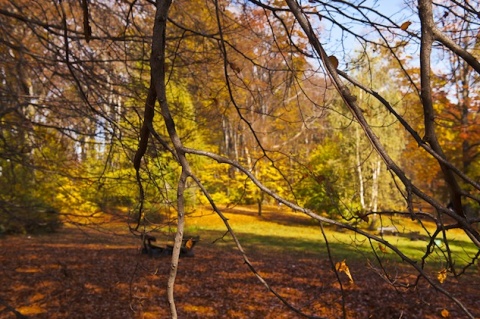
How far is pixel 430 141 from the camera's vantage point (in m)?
1.17

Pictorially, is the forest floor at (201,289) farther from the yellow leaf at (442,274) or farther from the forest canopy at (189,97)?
the yellow leaf at (442,274)

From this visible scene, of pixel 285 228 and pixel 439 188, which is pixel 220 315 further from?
pixel 439 188

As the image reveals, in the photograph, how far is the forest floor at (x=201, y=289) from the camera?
645 cm

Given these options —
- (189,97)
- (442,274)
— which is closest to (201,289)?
(189,97)

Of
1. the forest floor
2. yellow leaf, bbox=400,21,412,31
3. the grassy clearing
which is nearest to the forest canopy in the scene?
yellow leaf, bbox=400,21,412,31

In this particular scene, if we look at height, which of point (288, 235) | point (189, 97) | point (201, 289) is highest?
point (189, 97)

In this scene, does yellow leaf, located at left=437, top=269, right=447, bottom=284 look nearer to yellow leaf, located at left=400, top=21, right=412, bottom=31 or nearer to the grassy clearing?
yellow leaf, located at left=400, top=21, right=412, bottom=31

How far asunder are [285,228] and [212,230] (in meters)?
3.68

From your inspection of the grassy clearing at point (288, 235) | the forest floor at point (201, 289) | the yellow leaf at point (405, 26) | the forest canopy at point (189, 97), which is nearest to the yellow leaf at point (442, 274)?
the forest canopy at point (189, 97)

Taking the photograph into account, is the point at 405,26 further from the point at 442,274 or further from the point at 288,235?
the point at 288,235

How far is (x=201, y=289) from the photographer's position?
26.2 ft

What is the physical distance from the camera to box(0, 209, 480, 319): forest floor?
21.1 feet

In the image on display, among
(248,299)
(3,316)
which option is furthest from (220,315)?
(3,316)

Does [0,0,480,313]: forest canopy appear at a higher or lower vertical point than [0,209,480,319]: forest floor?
higher
